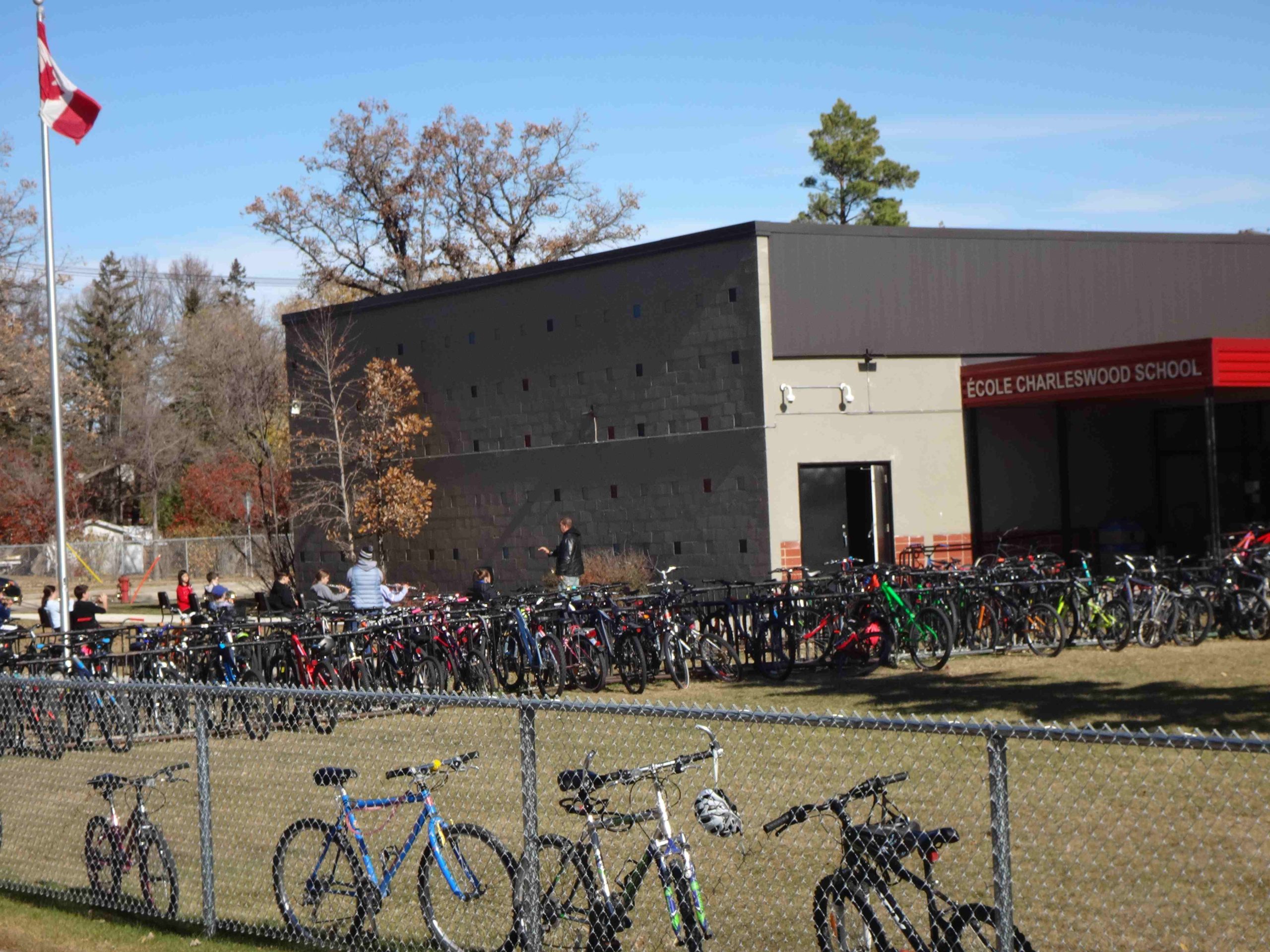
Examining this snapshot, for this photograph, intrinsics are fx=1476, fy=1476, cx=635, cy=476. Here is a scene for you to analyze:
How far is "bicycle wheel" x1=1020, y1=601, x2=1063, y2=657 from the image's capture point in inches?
647

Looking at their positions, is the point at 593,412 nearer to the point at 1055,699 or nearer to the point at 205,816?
the point at 1055,699

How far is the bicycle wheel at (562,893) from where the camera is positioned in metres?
5.81

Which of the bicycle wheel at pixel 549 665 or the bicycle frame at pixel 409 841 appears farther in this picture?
the bicycle wheel at pixel 549 665

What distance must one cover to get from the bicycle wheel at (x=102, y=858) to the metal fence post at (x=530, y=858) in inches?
107

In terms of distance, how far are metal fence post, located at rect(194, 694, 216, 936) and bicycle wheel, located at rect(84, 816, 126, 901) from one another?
779mm

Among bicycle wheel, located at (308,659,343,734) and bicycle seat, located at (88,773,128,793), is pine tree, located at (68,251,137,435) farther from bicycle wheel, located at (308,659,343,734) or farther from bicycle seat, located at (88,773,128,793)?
bicycle seat, located at (88,773,128,793)

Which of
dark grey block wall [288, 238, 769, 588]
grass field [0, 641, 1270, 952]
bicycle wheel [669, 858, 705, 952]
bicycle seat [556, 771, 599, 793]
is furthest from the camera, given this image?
dark grey block wall [288, 238, 769, 588]

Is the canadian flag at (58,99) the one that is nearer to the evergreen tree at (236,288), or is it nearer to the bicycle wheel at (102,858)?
the bicycle wheel at (102,858)

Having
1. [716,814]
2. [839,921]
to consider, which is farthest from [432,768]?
[839,921]

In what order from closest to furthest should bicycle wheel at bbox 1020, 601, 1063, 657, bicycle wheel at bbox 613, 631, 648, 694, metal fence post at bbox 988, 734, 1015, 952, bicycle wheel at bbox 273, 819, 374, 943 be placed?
metal fence post at bbox 988, 734, 1015, 952, bicycle wheel at bbox 273, 819, 374, 943, bicycle wheel at bbox 613, 631, 648, 694, bicycle wheel at bbox 1020, 601, 1063, 657

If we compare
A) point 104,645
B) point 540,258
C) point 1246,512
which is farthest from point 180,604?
point 540,258

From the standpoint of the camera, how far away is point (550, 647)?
48.2 feet

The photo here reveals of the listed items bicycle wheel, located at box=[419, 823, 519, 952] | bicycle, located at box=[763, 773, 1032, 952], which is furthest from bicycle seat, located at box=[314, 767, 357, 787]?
bicycle, located at box=[763, 773, 1032, 952]

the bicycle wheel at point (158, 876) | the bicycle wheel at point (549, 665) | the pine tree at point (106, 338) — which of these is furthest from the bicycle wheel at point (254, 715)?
the pine tree at point (106, 338)
